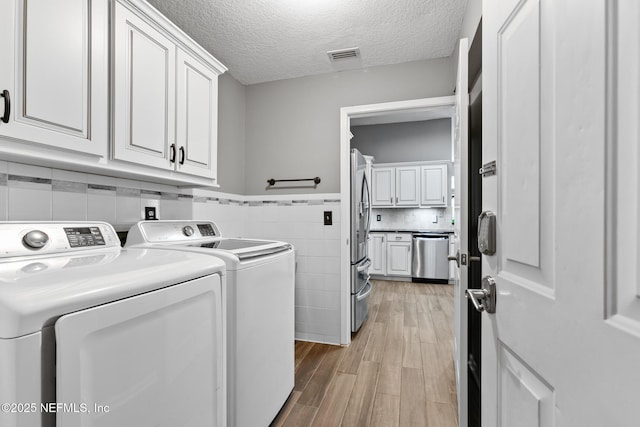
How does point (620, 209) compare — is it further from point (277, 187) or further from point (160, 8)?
point (277, 187)

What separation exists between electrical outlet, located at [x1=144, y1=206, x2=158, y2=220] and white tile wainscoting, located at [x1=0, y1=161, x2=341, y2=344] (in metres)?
0.02

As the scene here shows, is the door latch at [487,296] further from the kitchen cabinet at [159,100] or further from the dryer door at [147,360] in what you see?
the kitchen cabinet at [159,100]

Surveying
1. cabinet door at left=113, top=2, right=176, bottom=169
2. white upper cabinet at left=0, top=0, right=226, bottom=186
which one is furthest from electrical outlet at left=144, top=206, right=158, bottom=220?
cabinet door at left=113, top=2, right=176, bottom=169

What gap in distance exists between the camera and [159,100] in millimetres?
1553

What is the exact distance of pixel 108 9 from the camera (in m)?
1.29

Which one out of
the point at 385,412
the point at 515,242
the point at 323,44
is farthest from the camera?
the point at 323,44

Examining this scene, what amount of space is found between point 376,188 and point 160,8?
4.03 metres

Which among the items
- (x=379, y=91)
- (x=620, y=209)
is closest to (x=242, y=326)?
(x=620, y=209)

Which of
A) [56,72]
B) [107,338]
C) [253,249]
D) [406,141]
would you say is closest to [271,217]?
[253,249]

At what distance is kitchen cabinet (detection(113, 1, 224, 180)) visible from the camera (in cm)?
135

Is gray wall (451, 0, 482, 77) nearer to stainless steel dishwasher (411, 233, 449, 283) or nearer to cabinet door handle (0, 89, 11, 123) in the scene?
cabinet door handle (0, 89, 11, 123)

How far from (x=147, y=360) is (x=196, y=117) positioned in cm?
146

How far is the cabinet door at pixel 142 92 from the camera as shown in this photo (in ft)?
4.39

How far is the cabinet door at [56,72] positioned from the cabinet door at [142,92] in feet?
0.19
